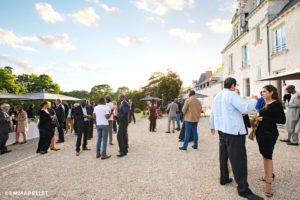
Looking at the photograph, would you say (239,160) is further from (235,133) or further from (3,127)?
(3,127)

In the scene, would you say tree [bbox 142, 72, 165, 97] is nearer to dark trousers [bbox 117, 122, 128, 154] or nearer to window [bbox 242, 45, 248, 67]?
window [bbox 242, 45, 248, 67]

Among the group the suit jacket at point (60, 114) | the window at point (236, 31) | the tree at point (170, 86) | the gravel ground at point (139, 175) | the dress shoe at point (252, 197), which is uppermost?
the window at point (236, 31)

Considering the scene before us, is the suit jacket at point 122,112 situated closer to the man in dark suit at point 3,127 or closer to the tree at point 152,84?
the man in dark suit at point 3,127

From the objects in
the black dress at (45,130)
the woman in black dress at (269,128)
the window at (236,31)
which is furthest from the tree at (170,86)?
the woman in black dress at (269,128)

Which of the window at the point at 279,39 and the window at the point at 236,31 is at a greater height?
the window at the point at 236,31

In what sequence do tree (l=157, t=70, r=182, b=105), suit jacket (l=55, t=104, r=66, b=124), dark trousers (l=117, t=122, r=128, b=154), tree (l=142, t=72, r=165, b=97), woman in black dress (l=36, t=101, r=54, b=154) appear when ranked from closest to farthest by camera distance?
dark trousers (l=117, t=122, r=128, b=154) → woman in black dress (l=36, t=101, r=54, b=154) → suit jacket (l=55, t=104, r=66, b=124) → tree (l=157, t=70, r=182, b=105) → tree (l=142, t=72, r=165, b=97)

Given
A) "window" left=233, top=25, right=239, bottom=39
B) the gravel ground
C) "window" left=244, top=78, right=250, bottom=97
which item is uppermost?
"window" left=233, top=25, right=239, bottom=39

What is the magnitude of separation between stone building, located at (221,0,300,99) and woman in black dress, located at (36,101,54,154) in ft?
29.5

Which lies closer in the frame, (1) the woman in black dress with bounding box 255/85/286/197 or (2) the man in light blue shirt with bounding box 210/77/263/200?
(2) the man in light blue shirt with bounding box 210/77/263/200

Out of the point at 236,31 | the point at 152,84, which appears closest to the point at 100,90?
the point at 152,84

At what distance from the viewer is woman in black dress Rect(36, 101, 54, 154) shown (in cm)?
525

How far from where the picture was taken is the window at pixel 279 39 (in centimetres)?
984

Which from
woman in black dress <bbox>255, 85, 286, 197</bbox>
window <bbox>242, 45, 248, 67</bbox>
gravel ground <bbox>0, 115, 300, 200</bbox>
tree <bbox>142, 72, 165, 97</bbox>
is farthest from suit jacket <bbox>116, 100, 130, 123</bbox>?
tree <bbox>142, 72, 165, 97</bbox>

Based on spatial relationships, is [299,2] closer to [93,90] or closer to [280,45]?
[280,45]
